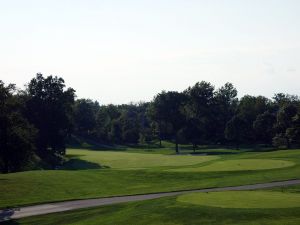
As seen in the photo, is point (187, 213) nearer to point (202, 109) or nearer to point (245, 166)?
point (245, 166)

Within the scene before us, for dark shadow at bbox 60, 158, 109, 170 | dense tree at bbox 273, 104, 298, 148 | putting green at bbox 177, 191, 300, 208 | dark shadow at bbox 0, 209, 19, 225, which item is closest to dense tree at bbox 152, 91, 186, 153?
dense tree at bbox 273, 104, 298, 148

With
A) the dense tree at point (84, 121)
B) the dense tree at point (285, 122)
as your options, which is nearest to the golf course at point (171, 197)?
the dense tree at point (285, 122)

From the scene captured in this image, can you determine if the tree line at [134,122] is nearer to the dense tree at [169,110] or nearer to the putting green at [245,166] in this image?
the dense tree at [169,110]

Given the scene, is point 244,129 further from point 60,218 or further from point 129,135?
point 60,218

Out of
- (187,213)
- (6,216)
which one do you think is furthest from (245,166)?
(6,216)

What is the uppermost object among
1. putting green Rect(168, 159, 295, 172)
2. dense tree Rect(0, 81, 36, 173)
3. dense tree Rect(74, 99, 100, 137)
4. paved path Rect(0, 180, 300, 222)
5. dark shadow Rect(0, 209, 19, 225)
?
dense tree Rect(74, 99, 100, 137)

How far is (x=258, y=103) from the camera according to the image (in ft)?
491

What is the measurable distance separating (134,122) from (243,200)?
160593mm

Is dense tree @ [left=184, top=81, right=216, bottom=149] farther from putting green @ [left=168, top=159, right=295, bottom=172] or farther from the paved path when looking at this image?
the paved path

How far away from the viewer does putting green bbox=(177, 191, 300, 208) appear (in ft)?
101

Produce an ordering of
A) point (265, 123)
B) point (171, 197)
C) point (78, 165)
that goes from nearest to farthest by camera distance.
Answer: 1. point (171, 197)
2. point (78, 165)
3. point (265, 123)

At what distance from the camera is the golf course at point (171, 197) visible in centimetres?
2928

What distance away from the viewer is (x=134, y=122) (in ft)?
633

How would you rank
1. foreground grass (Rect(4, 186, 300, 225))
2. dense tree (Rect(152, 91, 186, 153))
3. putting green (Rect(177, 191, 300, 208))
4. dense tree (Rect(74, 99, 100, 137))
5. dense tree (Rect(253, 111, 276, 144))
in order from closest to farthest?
1. foreground grass (Rect(4, 186, 300, 225))
2. putting green (Rect(177, 191, 300, 208))
3. dense tree (Rect(253, 111, 276, 144))
4. dense tree (Rect(152, 91, 186, 153))
5. dense tree (Rect(74, 99, 100, 137))
